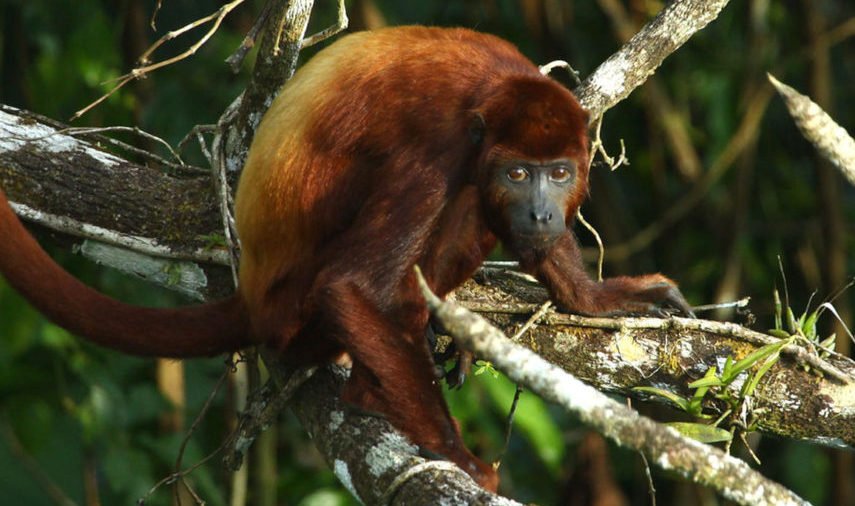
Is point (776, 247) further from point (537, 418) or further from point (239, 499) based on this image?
point (239, 499)

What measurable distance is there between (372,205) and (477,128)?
1.22ft

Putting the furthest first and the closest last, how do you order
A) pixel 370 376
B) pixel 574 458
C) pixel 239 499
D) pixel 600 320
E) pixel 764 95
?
Result: pixel 574 458
pixel 764 95
pixel 239 499
pixel 600 320
pixel 370 376

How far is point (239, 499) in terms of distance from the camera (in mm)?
5965

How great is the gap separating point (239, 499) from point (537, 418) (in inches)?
61.0

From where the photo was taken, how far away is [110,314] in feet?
11.4

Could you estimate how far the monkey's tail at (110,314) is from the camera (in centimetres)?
337

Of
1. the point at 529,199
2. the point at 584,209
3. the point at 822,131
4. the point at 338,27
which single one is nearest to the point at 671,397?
the point at 529,199

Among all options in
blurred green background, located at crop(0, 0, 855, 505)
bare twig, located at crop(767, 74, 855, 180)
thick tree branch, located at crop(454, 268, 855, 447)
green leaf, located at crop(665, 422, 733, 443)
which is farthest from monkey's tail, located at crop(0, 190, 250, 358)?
bare twig, located at crop(767, 74, 855, 180)

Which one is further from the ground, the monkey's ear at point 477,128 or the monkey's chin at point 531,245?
the monkey's ear at point 477,128

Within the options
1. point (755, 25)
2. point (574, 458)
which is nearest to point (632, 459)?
point (574, 458)

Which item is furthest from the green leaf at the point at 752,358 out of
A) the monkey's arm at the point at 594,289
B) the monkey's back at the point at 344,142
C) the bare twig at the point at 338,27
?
the bare twig at the point at 338,27

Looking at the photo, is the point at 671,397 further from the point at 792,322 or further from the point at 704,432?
the point at 792,322

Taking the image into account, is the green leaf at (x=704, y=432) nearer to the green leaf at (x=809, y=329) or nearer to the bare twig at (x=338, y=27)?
the green leaf at (x=809, y=329)

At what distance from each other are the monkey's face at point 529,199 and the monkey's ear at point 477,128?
3.6 inches
